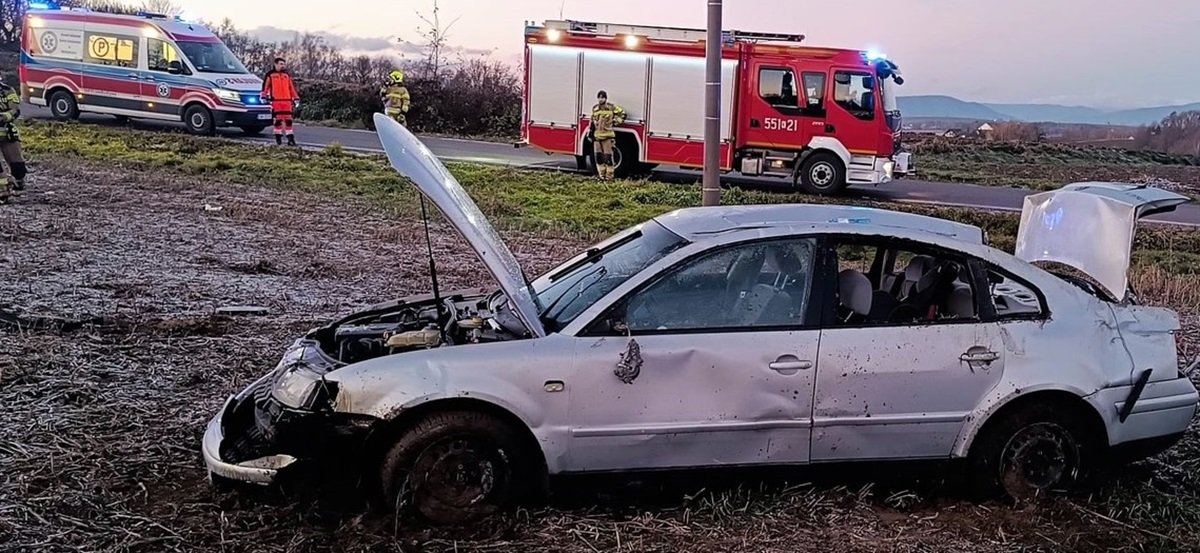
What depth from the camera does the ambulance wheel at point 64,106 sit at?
73.0 ft

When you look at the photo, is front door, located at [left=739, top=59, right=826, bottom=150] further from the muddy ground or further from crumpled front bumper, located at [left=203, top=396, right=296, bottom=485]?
crumpled front bumper, located at [left=203, top=396, right=296, bottom=485]

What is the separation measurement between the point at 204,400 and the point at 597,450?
8.45 ft

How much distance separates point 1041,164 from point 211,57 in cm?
2108

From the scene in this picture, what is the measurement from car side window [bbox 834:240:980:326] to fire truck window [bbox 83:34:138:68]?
66.9 feet

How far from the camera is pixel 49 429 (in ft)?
16.1

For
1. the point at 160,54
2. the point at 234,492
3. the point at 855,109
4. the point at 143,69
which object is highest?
the point at 160,54

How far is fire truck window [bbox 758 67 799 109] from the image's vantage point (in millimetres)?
17188

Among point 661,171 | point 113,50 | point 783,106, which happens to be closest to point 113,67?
point 113,50

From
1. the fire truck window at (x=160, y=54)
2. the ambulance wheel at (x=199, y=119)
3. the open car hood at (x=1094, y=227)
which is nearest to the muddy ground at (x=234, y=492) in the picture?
the open car hood at (x=1094, y=227)

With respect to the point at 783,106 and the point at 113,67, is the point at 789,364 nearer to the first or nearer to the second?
the point at 783,106

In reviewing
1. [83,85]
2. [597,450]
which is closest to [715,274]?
[597,450]

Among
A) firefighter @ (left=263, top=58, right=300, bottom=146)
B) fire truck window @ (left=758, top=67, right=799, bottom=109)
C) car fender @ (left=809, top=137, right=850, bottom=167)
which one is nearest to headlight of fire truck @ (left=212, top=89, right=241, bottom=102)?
firefighter @ (left=263, top=58, right=300, bottom=146)

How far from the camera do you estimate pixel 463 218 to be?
4223mm

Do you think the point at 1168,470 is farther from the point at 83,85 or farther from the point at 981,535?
the point at 83,85
